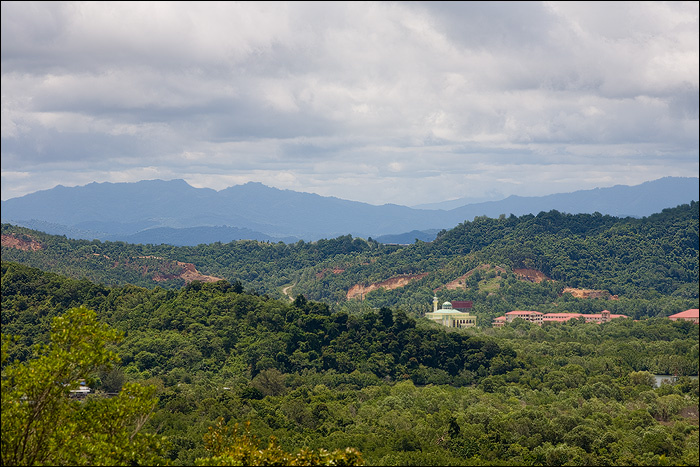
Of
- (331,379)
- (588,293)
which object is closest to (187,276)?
(588,293)

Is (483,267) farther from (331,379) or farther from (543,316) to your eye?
(331,379)

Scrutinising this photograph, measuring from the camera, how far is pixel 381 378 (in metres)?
74.2

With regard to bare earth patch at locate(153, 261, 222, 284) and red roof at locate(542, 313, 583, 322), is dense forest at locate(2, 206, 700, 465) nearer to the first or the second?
red roof at locate(542, 313, 583, 322)

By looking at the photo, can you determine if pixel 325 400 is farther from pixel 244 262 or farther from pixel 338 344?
pixel 244 262

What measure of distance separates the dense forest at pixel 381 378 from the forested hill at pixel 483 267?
47.2 metres

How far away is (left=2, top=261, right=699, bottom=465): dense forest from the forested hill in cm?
4722

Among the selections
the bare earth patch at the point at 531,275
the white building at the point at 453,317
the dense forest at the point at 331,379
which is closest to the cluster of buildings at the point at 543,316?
the dense forest at the point at 331,379

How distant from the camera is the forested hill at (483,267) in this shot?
151m

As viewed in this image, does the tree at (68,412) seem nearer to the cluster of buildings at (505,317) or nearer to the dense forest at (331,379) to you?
the dense forest at (331,379)

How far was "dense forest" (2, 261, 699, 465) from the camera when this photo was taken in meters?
47.7

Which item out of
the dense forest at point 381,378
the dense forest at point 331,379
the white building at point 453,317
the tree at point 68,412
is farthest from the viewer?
the white building at point 453,317

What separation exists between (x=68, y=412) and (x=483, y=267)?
5627 inches

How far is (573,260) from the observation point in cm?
16750

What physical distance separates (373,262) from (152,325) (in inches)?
4307
